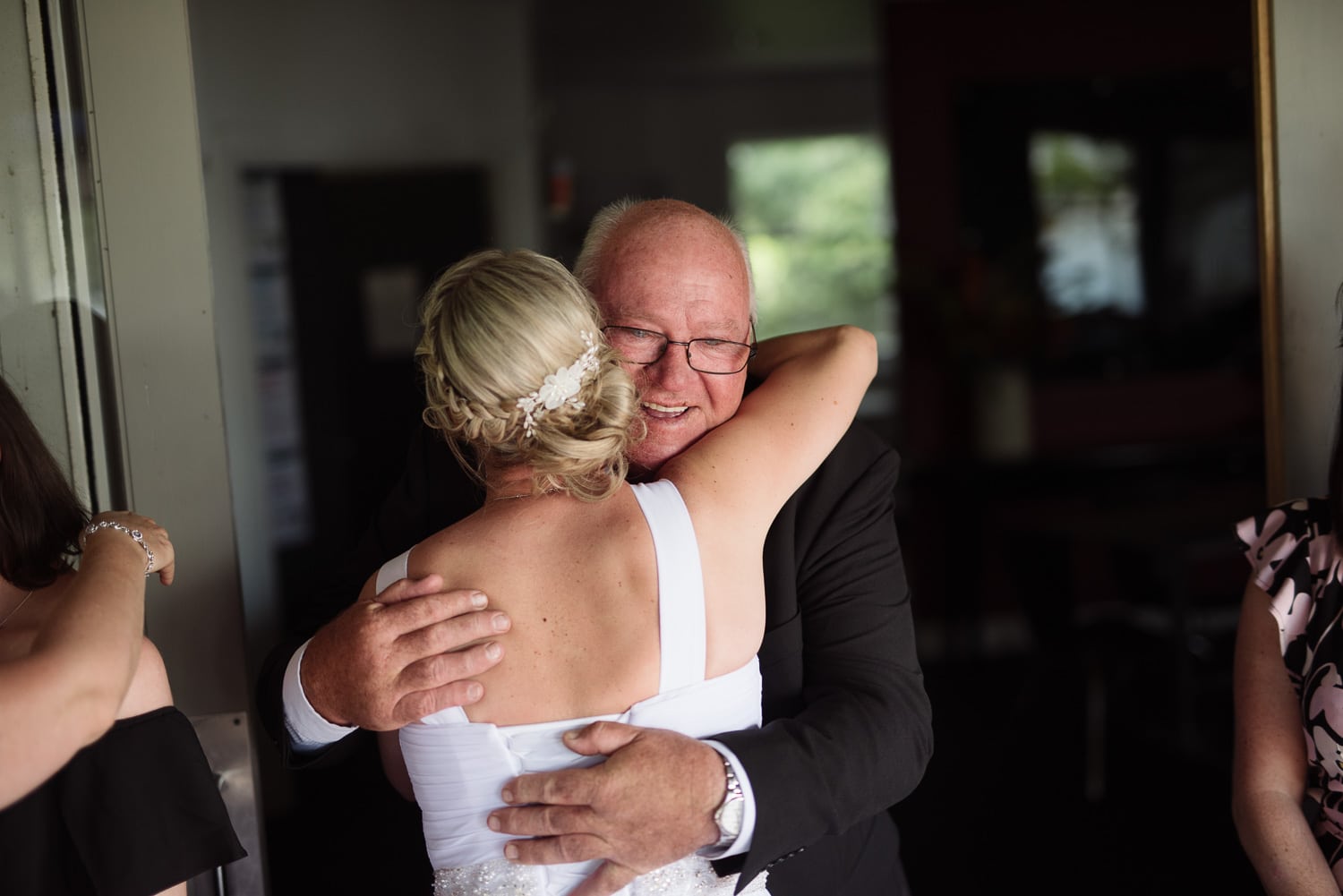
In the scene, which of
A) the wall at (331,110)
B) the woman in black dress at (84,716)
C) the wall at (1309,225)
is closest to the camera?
the woman in black dress at (84,716)

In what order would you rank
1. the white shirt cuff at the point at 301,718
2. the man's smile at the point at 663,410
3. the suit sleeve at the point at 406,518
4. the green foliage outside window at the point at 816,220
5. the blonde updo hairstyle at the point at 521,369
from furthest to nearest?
the green foliage outside window at the point at 816,220, the suit sleeve at the point at 406,518, the man's smile at the point at 663,410, the white shirt cuff at the point at 301,718, the blonde updo hairstyle at the point at 521,369

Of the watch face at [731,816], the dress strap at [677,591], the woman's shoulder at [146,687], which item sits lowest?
the watch face at [731,816]

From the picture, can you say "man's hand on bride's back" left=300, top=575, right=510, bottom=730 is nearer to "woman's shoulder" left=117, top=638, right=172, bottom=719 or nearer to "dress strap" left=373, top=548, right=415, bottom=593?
"dress strap" left=373, top=548, right=415, bottom=593

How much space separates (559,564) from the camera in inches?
55.0

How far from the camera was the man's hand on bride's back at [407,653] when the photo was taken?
139 cm

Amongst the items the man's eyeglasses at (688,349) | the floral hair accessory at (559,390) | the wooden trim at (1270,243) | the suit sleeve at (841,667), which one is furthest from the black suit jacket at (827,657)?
the wooden trim at (1270,243)

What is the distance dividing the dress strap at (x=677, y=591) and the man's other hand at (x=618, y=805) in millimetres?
84

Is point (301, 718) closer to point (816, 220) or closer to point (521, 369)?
point (521, 369)

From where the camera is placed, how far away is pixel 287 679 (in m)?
1.66

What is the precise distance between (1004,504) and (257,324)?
144 inches

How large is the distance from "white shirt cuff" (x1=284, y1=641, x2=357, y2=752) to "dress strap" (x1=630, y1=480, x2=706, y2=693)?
20.6 inches

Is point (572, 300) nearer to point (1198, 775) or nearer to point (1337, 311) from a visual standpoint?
point (1337, 311)

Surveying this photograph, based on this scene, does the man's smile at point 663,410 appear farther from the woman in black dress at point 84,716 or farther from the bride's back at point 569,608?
the woman in black dress at point 84,716

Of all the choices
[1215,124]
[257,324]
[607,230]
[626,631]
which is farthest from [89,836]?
[1215,124]
